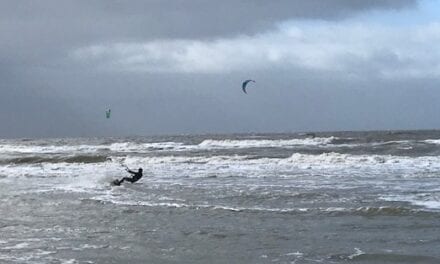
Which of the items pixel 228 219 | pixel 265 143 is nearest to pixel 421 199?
pixel 228 219

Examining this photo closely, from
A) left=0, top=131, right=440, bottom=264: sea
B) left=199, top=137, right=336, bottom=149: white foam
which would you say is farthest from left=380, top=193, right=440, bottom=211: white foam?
left=199, top=137, right=336, bottom=149: white foam

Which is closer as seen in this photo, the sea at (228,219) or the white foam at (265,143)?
the sea at (228,219)

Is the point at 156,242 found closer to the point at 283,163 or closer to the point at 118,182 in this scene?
the point at 118,182

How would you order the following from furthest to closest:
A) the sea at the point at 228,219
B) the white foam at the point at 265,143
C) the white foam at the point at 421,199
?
1. the white foam at the point at 265,143
2. the white foam at the point at 421,199
3. the sea at the point at 228,219

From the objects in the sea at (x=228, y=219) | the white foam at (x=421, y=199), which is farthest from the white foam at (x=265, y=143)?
the white foam at (x=421, y=199)

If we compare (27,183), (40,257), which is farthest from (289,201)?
(27,183)

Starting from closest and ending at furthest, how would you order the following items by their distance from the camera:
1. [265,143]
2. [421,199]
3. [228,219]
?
[228,219] < [421,199] < [265,143]

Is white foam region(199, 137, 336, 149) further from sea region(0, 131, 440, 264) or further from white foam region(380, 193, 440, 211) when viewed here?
white foam region(380, 193, 440, 211)

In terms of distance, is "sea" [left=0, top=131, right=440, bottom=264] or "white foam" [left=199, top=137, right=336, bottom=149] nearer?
"sea" [left=0, top=131, right=440, bottom=264]

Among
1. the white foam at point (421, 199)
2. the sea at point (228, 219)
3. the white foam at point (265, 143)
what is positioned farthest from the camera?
the white foam at point (265, 143)

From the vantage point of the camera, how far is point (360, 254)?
8.12 m

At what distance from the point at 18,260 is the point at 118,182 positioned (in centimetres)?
1002

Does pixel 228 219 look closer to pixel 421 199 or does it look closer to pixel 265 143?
pixel 421 199

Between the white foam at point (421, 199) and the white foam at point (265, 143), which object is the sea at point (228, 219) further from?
the white foam at point (265, 143)
